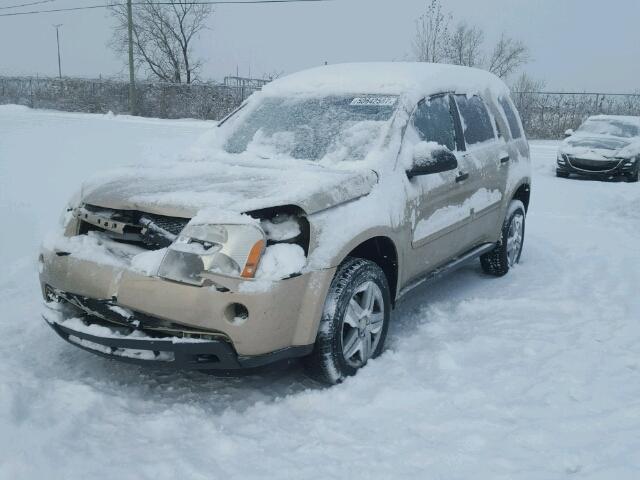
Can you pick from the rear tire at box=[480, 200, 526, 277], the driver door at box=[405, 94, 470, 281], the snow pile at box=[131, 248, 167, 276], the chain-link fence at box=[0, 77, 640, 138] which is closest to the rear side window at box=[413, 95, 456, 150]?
the driver door at box=[405, 94, 470, 281]

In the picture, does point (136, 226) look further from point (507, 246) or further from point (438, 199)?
point (507, 246)

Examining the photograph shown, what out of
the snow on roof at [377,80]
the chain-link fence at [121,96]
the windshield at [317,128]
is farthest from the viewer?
the chain-link fence at [121,96]

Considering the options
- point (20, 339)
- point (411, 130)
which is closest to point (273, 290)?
point (411, 130)

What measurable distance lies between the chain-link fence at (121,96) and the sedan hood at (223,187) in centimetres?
2562

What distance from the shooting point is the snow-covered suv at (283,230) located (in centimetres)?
304

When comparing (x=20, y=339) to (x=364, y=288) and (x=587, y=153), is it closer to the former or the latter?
(x=364, y=288)

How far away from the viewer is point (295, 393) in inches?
139

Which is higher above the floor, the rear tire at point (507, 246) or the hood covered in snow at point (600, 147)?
the hood covered in snow at point (600, 147)

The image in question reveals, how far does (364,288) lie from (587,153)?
11.5 meters

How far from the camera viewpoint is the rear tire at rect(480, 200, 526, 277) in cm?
573

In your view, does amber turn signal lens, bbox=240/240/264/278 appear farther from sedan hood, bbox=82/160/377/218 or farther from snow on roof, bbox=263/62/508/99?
snow on roof, bbox=263/62/508/99

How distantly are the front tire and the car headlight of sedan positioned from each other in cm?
58

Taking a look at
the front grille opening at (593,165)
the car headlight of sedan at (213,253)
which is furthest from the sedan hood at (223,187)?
the front grille opening at (593,165)

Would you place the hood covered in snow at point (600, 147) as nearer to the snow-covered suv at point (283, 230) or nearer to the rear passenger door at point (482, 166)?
the rear passenger door at point (482, 166)
